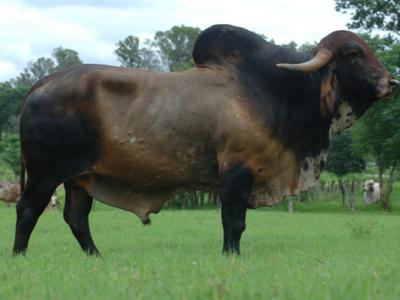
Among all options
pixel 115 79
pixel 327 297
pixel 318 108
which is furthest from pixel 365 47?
pixel 327 297

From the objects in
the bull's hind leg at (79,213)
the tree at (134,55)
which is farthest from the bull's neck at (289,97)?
the tree at (134,55)

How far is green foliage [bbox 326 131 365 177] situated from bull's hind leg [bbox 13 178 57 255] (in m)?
26.1

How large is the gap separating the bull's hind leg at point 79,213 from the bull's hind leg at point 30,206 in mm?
536

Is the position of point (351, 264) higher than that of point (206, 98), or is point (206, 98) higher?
point (206, 98)

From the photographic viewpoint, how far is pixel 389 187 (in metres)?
28.4

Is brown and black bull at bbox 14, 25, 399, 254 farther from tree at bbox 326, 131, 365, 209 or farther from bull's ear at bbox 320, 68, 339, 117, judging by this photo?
tree at bbox 326, 131, 365, 209

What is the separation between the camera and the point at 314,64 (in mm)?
6246

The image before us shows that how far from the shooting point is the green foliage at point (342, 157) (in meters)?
31.6

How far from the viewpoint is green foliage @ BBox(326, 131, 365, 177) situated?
31562 mm

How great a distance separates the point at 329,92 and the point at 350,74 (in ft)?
0.82

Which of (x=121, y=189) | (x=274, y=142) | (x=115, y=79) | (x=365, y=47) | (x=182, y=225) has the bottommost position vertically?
(x=182, y=225)

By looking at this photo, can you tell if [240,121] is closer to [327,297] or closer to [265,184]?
[265,184]

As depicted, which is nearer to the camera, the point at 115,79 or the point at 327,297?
the point at 327,297

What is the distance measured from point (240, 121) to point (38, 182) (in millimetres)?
1899
